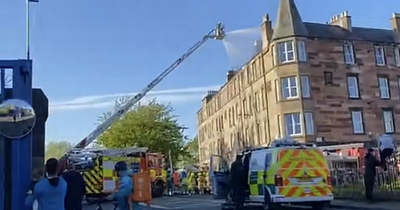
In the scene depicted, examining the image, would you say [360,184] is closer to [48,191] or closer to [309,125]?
[48,191]

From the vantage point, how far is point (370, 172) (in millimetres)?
17156

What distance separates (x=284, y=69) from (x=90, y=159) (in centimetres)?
1822

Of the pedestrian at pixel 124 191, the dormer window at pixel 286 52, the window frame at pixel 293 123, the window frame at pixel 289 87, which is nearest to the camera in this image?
the pedestrian at pixel 124 191

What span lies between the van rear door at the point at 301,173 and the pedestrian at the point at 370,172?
230cm

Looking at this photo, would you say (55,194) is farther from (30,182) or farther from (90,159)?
(90,159)

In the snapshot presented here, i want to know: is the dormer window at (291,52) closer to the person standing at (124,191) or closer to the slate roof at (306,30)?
the slate roof at (306,30)

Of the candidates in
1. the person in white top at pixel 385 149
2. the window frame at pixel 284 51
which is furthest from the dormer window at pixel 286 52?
the person in white top at pixel 385 149

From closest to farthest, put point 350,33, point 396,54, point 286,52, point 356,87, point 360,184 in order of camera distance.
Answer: point 360,184 < point 286,52 < point 356,87 < point 350,33 < point 396,54

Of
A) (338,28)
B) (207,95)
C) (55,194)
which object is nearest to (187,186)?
(338,28)

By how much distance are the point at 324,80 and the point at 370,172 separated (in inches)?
950

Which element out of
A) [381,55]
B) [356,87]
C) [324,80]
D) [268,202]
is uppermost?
[381,55]

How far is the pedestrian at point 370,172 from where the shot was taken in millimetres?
17203

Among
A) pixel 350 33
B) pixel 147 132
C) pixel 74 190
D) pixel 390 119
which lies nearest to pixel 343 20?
pixel 350 33

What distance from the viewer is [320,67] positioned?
40.6 meters
